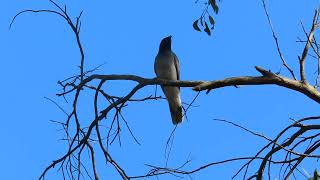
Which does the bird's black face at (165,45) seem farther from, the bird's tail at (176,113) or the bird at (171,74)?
the bird's tail at (176,113)

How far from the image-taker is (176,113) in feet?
27.7

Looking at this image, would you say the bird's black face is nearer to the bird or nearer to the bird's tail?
the bird

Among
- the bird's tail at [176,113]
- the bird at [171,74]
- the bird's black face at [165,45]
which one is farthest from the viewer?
the bird's black face at [165,45]

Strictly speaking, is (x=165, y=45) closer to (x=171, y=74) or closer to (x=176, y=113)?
(x=171, y=74)

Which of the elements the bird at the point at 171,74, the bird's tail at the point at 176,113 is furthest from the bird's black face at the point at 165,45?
the bird's tail at the point at 176,113

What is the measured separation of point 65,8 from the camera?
486cm

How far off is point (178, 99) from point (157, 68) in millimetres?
514

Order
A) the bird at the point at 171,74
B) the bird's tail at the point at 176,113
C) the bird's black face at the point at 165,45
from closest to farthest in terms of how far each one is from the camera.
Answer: the bird's tail at the point at 176,113
the bird at the point at 171,74
the bird's black face at the point at 165,45

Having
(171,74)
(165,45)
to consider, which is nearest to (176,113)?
(171,74)

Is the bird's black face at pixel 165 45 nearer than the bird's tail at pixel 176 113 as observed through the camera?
No

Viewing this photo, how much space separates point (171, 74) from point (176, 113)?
577 mm

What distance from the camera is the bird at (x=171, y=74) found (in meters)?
8.50

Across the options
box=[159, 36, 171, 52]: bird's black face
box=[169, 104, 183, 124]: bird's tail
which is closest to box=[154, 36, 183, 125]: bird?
box=[169, 104, 183, 124]: bird's tail

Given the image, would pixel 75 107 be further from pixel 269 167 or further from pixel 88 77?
pixel 269 167
